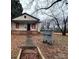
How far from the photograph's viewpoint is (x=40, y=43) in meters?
2.31

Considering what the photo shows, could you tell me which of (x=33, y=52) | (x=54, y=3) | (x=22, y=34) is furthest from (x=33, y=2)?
(x=33, y=52)

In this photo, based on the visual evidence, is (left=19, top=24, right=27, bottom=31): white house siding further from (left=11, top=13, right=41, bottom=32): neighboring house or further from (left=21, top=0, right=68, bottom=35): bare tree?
(left=21, top=0, right=68, bottom=35): bare tree

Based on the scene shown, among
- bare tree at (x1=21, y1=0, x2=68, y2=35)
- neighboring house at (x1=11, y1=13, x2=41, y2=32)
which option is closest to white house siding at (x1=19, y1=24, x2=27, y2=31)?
neighboring house at (x1=11, y1=13, x2=41, y2=32)

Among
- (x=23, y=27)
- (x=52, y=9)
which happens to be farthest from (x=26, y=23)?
(x=52, y=9)

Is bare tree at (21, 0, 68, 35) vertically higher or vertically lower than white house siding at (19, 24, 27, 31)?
higher

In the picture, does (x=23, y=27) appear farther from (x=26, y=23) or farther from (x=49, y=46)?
(x=49, y=46)

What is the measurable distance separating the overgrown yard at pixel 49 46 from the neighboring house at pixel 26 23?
0.30ft

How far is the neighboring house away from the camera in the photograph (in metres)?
2.31

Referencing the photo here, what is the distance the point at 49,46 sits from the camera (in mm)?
2318

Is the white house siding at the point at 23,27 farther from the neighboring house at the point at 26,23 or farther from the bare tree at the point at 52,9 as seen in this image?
the bare tree at the point at 52,9

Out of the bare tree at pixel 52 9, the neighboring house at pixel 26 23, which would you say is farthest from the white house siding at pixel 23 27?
the bare tree at pixel 52 9

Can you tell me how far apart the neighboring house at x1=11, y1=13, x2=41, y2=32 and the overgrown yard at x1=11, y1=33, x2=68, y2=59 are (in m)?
0.09
